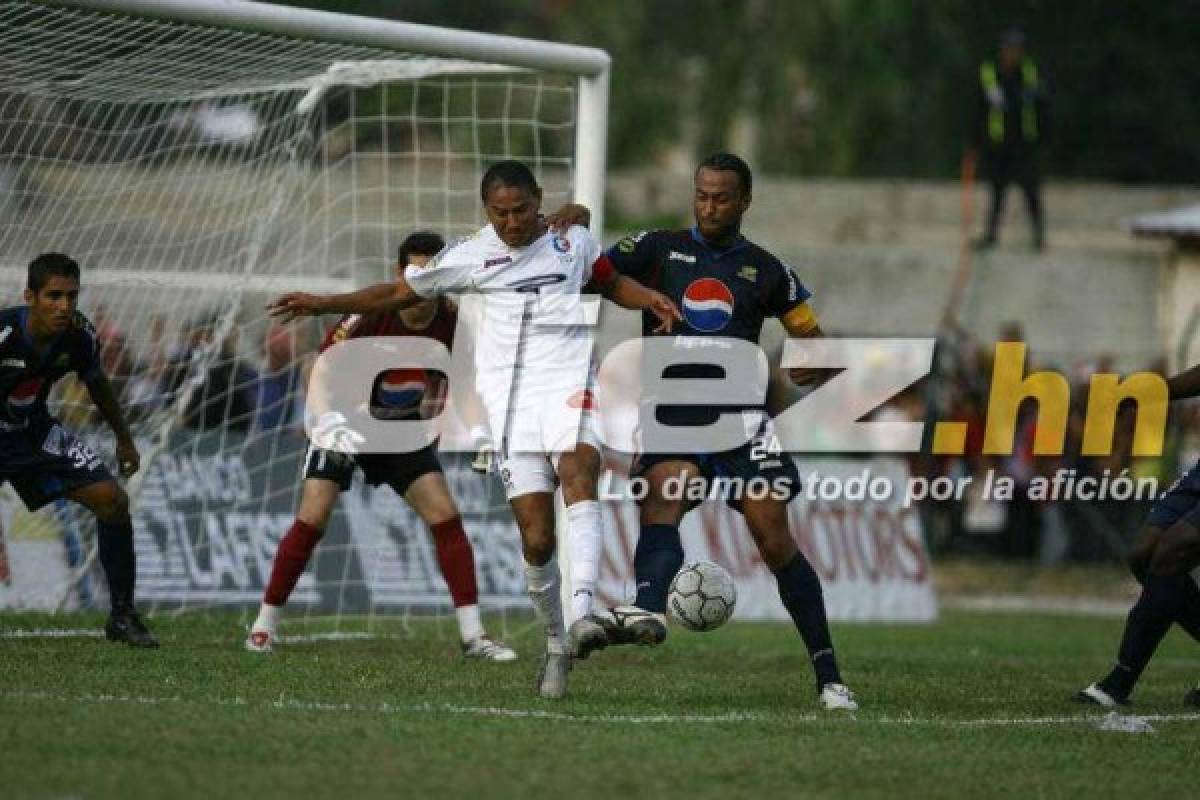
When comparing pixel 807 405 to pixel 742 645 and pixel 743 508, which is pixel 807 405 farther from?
pixel 743 508

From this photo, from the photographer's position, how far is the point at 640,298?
9.24 metres

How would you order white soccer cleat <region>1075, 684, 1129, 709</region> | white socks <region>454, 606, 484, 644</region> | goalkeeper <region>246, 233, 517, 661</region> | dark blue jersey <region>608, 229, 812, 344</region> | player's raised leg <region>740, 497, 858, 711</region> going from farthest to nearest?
white socks <region>454, 606, 484, 644</region> < goalkeeper <region>246, 233, 517, 661</region> < white soccer cleat <region>1075, 684, 1129, 709</region> < dark blue jersey <region>608, 229, 812, 344</region> < player's raised leg <region>740, 497, 858, 711</region>

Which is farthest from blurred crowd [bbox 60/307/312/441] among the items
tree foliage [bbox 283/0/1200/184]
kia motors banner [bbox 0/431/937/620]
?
tree foliage [bbox 283/0/1200/184]

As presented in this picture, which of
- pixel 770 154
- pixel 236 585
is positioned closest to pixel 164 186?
pixel 236 585

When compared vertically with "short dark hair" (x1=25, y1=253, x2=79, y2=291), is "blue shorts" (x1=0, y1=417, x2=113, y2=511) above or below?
→ below

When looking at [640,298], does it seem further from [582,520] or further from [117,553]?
[117,553]

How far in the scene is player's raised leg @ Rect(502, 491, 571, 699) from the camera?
365 inches

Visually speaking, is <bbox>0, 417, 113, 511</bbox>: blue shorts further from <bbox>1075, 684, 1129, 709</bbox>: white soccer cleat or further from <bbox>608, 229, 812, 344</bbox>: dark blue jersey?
<bbox>1075, 684, 1129, 709</bbox>: white soccer cleat

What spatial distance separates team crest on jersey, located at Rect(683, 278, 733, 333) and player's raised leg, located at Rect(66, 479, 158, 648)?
11.5ft

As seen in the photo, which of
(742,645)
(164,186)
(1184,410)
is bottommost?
(742,645)

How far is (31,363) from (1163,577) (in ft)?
18.9

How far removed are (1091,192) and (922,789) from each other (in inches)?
933

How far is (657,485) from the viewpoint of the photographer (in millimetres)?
9109

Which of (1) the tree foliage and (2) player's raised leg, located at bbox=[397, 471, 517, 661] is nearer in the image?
(2) player's raised leg, located at bbox=[397, 471, 517, 661]
